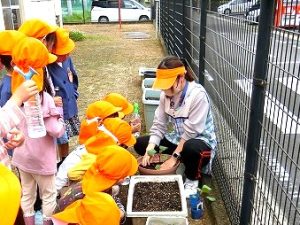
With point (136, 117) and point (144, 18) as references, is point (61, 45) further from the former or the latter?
point (144, 18)

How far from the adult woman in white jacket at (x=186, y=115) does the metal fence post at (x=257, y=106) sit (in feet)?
2.26

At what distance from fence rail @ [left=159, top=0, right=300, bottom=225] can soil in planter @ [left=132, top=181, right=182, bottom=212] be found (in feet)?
1.37

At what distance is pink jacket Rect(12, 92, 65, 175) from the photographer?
8.04ft

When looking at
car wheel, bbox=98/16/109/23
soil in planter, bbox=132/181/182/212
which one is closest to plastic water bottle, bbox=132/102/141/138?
soil in planter, bbox=132/181/182/212

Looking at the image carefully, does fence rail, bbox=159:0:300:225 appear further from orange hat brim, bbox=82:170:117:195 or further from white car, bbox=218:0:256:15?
orange hat brim, bbox=82:170:117:195

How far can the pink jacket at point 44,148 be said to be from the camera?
245cm

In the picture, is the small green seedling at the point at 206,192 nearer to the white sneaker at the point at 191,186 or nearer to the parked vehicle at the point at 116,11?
the white sneaker at the point at 191,186

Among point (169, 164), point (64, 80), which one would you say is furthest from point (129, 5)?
point (169, 164)

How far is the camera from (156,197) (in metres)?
2.75

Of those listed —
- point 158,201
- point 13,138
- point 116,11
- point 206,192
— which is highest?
point 13,138

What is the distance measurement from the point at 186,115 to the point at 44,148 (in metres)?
1.14

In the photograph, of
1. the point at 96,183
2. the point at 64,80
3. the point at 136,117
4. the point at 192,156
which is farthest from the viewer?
the point at 136,117

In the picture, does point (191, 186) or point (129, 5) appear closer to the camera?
point (191, 186)

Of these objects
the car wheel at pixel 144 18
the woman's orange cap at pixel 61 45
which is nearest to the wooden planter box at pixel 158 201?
the woman's orange cap at pixel 61 45
